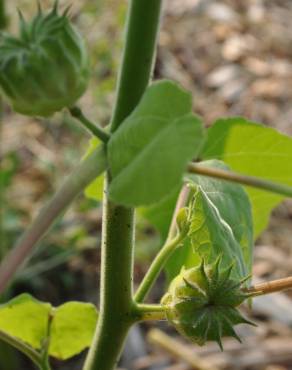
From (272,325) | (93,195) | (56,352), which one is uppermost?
(93,195)

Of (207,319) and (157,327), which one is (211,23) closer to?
(157,327)

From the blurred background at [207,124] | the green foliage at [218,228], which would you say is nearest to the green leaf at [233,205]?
the green foliage at [218,228]

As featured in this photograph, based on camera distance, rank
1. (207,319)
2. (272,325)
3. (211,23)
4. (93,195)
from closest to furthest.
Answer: (207,319) < (93,195) < (272,325) < (211,23)

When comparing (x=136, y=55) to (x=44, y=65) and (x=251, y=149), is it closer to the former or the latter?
(x=44, y=65)

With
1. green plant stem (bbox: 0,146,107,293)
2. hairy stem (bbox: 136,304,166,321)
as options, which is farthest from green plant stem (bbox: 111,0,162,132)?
hairy stem (bbox: 136,304,166,321)

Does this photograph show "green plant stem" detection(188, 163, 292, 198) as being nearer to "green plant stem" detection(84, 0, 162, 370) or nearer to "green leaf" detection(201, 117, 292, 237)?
"green plant stem" detection(84, 0, 162, 370)

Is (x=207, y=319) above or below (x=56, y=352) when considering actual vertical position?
above

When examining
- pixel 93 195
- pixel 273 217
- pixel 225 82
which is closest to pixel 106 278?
pixel 93 195
